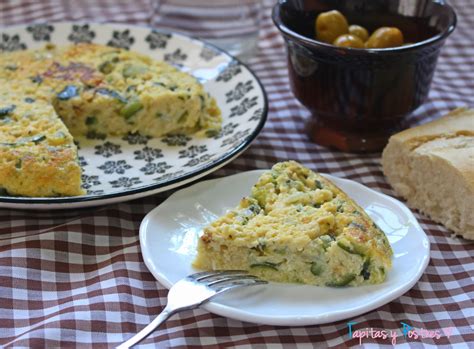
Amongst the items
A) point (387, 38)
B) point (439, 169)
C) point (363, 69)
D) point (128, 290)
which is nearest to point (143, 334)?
point (128, 290)

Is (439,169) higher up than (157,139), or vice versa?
(439,169)

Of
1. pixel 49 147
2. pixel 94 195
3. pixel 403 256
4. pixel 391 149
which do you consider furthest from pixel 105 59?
pixel 403 256

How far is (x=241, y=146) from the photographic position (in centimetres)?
290

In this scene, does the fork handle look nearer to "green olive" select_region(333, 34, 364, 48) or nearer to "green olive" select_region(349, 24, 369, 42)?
"green olive" select_region(333, 34, 364, 48)

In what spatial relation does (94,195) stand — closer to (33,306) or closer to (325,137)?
(33,306)

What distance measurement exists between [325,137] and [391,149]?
0.43 m

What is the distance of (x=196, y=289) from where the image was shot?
6.98 feet

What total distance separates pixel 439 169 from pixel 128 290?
134 centimetres

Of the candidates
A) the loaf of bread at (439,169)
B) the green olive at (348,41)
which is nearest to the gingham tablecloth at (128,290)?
the loaf of bread at (439,169)

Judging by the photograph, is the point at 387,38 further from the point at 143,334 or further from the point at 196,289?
the point at 143,334

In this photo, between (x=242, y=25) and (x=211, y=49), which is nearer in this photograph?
(x=211, y=49)

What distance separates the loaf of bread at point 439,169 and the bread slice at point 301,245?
49 centimetres

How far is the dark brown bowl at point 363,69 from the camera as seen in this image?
2.97 m

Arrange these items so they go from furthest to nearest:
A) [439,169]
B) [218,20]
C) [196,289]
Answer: [218,20] < [439,169] < [196,289]
